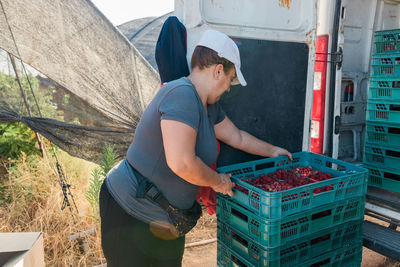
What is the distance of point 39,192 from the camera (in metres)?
4.01

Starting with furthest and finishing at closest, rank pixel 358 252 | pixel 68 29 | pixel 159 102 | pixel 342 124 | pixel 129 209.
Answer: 1. pixel 68 29
2. pixel 342 124
3. pixel 358 252
4. pixel 129 209
5. pixel 159 102

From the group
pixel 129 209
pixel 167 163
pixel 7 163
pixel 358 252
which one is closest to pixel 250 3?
→ pixel 167 163

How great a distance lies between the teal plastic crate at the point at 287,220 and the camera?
1841mm

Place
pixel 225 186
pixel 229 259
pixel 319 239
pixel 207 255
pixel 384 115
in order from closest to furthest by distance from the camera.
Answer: pixel 225 186 < pixel 319 239 < pixel 229 259 < pixel 384 115 < pixel 207 255

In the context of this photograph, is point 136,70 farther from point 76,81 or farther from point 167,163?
point 167,163

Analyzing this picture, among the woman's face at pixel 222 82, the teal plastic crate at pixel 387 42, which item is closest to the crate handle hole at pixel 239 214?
the woman's face at pixel 222 82

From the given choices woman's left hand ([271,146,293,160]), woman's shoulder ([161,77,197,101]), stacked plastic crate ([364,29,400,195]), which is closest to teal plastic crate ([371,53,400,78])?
stacked plastic crate ([364,29,400,195])

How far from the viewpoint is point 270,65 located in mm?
2773

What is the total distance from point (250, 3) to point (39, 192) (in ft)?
10.5

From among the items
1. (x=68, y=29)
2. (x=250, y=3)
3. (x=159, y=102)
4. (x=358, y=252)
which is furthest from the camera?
(x=68, y=29)

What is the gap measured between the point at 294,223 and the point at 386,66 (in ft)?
5.97

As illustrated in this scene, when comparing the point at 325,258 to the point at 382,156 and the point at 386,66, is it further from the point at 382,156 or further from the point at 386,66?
the point at 386,66

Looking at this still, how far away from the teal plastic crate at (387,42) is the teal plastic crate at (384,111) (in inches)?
17.8

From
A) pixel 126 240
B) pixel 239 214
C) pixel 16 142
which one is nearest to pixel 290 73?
pixel 239 214
